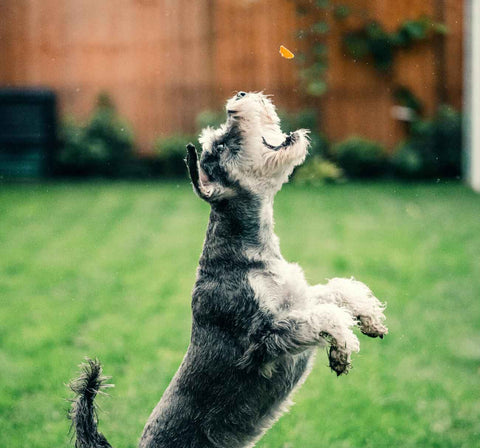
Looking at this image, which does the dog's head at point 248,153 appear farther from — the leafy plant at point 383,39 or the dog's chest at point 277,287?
the leafy plant at point 383,39

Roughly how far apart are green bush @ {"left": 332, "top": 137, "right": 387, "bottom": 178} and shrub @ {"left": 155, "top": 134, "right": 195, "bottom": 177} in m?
2.46

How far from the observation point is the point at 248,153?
8.99 feet

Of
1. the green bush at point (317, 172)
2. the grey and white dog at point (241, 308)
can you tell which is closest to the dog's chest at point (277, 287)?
the grey and white dog at point (241, 308)

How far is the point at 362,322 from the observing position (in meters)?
2.86

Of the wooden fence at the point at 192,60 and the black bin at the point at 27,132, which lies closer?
the wooden fence at the point at 192,60

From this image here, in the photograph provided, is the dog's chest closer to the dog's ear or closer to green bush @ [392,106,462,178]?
the dog's ear

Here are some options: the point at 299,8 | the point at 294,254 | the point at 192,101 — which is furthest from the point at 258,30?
the point at 294,254

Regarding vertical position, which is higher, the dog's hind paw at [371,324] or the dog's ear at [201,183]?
the dog's ear at [201,183]

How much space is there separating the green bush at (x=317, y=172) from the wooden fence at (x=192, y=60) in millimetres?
943

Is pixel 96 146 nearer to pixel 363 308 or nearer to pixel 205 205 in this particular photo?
pixel 205 205

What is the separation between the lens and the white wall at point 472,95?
426 inches

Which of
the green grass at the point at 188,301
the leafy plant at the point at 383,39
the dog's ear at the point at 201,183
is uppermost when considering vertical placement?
the leafy plant at the point at 383,39

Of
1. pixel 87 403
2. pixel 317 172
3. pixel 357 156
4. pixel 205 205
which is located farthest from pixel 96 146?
pixel 87 403

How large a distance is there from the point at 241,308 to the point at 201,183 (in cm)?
47
